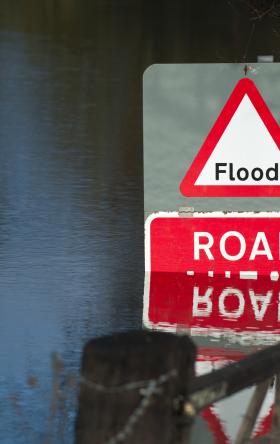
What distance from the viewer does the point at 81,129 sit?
9.81m

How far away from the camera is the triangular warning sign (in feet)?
20.8

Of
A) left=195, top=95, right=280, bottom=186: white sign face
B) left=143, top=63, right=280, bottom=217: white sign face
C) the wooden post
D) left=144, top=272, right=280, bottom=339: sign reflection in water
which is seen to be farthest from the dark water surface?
the wooden post

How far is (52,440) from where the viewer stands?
403cm

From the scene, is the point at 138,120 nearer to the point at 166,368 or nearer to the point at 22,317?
the point at 22,317

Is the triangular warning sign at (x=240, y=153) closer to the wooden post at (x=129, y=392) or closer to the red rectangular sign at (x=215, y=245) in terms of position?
the red rectangular sign at (x=215, y=245)

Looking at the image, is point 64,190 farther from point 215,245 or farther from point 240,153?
point 240,153

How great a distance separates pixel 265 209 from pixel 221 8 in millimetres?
2654

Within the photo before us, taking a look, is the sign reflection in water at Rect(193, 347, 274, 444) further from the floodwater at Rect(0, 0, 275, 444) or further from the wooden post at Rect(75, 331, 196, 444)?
the floodwater at Rect(0, 0, 275, 444)

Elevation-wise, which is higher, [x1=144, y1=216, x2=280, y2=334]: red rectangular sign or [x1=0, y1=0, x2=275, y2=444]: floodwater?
[x1=0, y1=0, x2=275, y2=444]: floodwater

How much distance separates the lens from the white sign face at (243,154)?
6375 millimetres

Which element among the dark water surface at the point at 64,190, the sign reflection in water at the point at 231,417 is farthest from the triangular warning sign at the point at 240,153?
the sign reflection in water at the point at 231,417

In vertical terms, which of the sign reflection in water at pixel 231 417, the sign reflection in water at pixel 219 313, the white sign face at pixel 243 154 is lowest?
the sign reflection in water at pixel 231 417

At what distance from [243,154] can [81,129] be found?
3.52 meters

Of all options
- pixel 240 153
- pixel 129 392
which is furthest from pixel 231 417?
pixel 240 153
